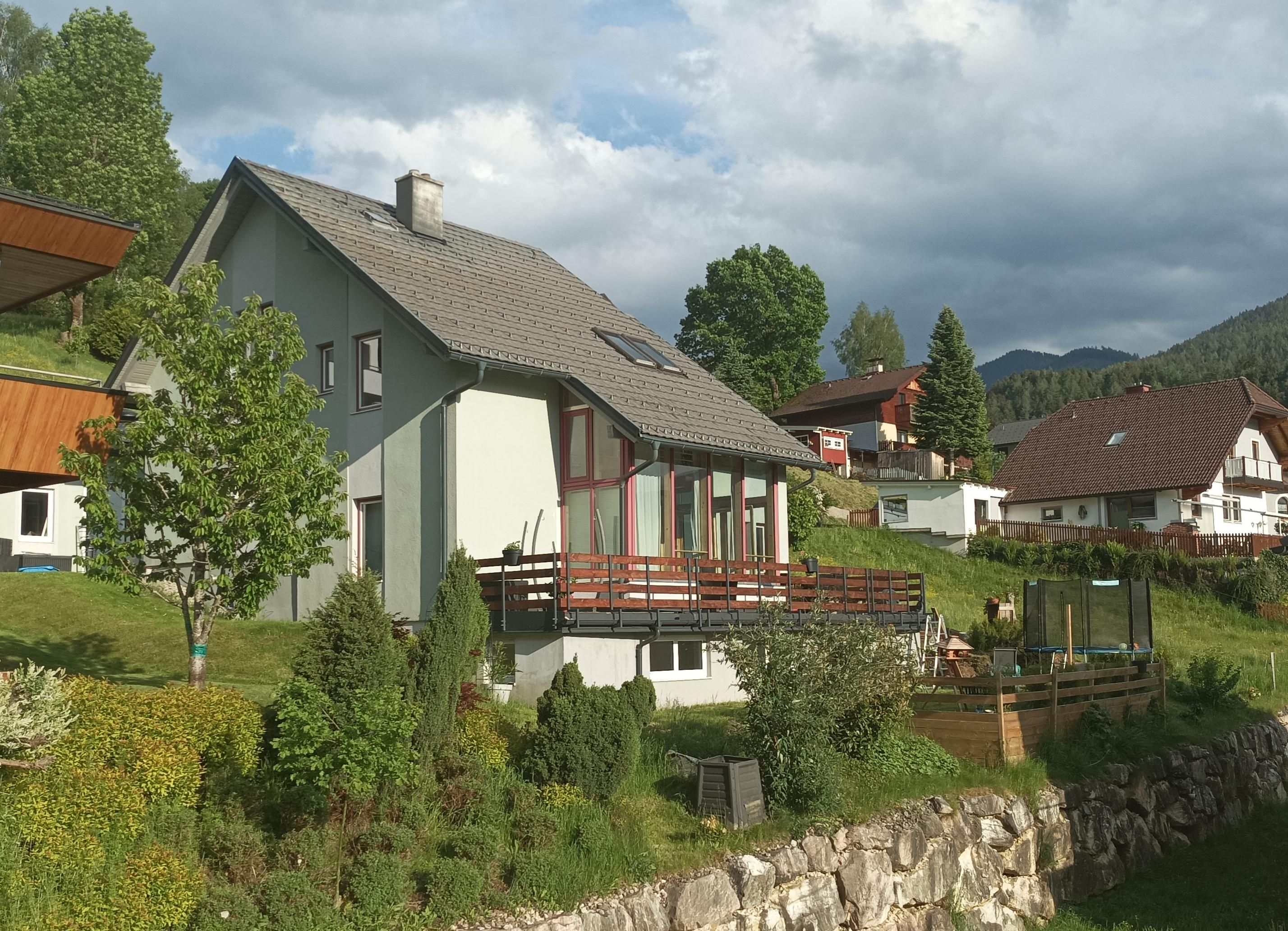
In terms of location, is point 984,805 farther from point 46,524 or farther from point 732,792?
point 46,524

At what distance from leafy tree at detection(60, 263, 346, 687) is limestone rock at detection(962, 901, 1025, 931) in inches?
381

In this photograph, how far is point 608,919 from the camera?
11.5 meters

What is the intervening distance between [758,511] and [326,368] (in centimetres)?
910

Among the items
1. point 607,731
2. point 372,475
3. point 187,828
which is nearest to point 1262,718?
point 607,731

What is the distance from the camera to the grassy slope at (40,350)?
39.8 meters

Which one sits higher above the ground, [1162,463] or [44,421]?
[1162,463]

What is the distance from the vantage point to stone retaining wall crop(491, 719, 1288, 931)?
12328 millimetres

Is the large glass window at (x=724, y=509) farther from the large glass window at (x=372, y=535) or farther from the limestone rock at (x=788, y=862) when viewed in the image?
the limestone rock at (x=788, y=862)

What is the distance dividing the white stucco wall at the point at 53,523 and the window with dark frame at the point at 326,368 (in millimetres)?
10110

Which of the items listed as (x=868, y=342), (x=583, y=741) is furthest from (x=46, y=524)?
(x=868, y=342)

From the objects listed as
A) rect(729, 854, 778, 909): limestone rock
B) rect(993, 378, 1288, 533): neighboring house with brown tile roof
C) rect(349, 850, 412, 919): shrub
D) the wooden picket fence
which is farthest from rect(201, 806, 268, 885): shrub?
rect(993, 378, 1288, 533): neighboring house with brown tile roof

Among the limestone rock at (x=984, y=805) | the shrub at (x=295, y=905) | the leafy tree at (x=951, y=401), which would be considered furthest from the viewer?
the leafy tree at (x=951, y=401)

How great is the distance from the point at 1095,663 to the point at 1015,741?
775 centimetres

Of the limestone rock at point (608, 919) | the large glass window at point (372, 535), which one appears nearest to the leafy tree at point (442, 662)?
the limestone rock at point (608, 919)
